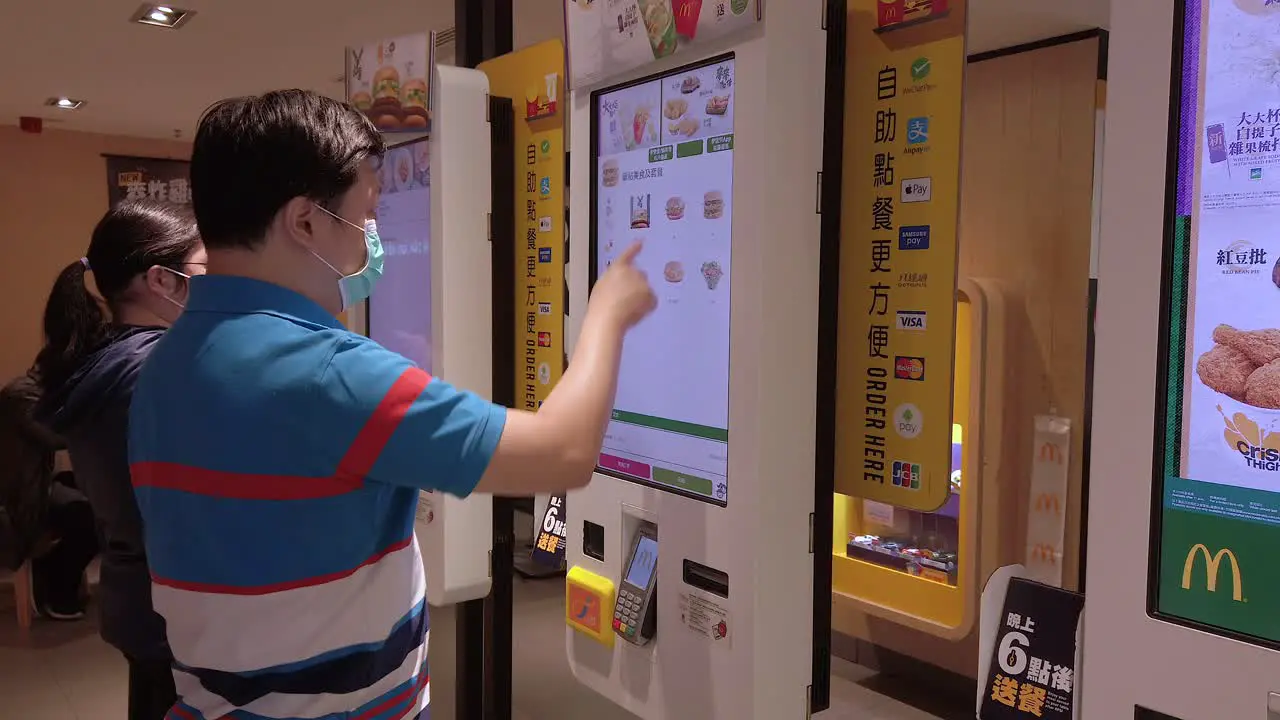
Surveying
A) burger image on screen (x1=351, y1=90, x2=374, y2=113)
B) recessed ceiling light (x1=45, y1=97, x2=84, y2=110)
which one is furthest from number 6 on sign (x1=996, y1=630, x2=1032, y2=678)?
recessed ceiling light (x1=45, y1=97, x2=84, y2=110)

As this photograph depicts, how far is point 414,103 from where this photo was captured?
2.32 metres

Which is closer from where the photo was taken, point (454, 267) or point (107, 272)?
point (107, 272)

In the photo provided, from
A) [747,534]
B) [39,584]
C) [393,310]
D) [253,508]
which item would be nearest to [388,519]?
[253,508]

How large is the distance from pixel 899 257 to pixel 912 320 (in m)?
0.10

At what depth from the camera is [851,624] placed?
436 centimetres

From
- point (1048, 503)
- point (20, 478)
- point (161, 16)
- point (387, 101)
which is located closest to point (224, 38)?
point (161, 16)

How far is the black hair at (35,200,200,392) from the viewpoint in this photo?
1.88 meters

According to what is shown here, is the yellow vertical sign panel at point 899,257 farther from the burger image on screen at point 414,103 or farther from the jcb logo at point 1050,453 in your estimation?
the jcb logo at point 1050,453

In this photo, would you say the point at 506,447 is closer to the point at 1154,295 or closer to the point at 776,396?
the point at 776,396

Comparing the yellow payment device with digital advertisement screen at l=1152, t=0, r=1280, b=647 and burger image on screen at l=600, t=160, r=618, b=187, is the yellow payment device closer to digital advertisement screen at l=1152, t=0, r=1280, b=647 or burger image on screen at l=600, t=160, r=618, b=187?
burger image on screen at l=600, t=160, r=618, b=187

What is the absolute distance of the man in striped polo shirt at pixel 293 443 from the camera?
3.45 ft

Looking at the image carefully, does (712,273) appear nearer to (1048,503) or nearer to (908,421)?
(908,421)

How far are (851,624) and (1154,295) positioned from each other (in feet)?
11.5

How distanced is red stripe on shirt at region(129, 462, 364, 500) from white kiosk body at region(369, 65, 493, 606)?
1.20 metres
